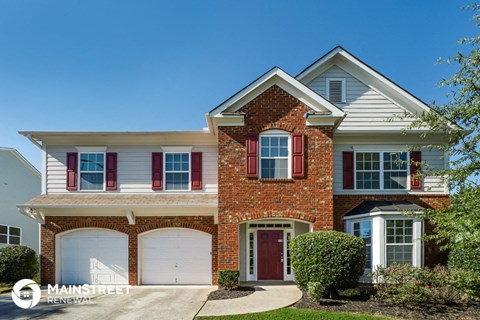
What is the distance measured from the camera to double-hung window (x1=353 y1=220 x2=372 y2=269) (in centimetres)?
1251

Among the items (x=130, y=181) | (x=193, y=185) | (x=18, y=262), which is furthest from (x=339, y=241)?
(x=18, y=262)

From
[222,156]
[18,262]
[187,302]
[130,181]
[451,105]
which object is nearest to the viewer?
[451,105]

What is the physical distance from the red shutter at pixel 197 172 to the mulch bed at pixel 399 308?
A: 613cm

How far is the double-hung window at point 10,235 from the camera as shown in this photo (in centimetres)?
1858

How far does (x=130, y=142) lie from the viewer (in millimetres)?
14281

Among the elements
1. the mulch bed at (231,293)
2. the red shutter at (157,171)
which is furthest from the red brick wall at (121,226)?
the mulch bed at (231,293)

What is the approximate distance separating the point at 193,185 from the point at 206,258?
2.97 metres

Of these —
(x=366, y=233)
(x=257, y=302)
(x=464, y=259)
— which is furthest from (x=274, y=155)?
(x=464, y=259)

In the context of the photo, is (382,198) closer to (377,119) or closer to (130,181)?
(377,119)

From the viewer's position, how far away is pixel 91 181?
1427cm

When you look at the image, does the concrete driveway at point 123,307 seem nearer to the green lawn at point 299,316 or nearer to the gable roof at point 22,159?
the green lawn at point 299,316

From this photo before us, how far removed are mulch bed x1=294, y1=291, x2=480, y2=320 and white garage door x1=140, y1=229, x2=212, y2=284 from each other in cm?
487

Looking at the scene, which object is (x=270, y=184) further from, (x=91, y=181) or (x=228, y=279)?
(x=91, y=181)

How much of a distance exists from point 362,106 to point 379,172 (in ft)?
9.52
